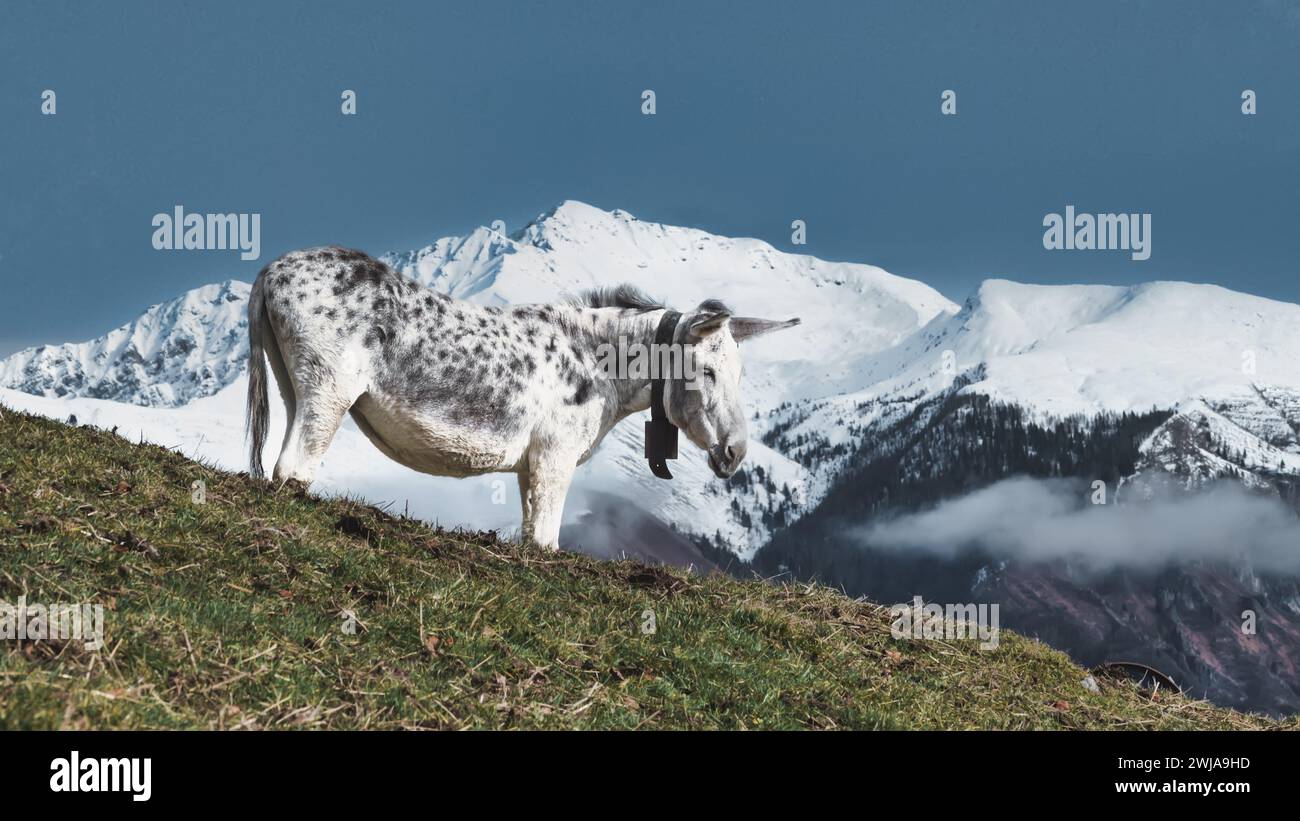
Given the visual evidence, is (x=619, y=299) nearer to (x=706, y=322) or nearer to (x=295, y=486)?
(x=706, y=322)

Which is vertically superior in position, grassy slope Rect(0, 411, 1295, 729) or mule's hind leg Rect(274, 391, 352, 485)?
mule's hind leg Rect(274, 391, 352, 485)

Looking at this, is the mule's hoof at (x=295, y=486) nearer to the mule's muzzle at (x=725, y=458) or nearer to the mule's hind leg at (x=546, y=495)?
the mule's hind leg at (x=546, y=495)

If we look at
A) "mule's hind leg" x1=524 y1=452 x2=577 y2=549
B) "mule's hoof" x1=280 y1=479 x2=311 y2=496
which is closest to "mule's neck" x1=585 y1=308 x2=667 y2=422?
"mule's hind leg" x1=524 y1=452 x2=577 y2=549

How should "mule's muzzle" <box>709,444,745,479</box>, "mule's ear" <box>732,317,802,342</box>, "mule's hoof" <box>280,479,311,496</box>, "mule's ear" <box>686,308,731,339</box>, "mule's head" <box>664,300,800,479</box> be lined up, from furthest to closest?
"mule's ear" <box>732,317,802,342</box> → "mule's muzzle" <box>709,444,745,479</box> → "mule's head" <box>664,300,800,479</box> → "mule's ear" <box>686,308,731,339</box> → "mule's hoof" <box>280,479,311,496</box>

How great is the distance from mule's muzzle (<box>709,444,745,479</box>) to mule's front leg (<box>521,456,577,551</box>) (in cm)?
178

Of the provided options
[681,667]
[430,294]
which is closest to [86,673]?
[681,667]

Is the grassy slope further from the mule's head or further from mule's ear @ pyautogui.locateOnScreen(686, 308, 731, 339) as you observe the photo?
mule's ear @ pyautogui.locateOnScreen(686, 308, 731, 339)

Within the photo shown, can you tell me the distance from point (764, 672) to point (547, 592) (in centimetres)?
196

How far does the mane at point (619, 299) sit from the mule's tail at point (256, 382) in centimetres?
366

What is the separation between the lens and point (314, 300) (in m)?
11.0

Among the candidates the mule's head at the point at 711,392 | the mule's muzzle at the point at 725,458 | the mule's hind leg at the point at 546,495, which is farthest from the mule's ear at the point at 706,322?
the mule's hind leg at the point at 546,495

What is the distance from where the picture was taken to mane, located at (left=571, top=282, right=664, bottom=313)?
528 inches

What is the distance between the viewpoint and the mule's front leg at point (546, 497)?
1167 cm
